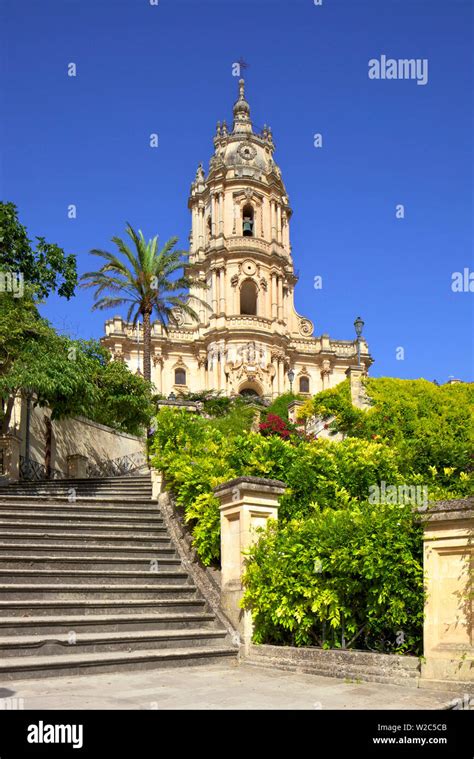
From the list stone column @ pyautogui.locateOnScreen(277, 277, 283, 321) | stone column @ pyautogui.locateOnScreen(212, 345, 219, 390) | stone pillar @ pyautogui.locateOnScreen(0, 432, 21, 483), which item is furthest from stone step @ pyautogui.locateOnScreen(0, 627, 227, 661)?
stone column @ pyautogui.locateOnScreen(277, 277, 283, 321)

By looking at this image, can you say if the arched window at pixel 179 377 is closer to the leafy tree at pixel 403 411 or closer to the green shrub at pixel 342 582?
the leafy tree at pixel 403 411

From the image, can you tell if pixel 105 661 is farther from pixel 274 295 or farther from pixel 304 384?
pixel 304 384

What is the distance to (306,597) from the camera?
26.7 ft

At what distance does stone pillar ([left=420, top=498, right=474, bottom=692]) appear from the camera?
6.45 metres

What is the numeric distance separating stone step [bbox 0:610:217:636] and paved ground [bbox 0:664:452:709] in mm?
1103

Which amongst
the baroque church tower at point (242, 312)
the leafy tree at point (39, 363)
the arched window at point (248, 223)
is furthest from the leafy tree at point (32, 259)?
the arched window at point (248, 223)

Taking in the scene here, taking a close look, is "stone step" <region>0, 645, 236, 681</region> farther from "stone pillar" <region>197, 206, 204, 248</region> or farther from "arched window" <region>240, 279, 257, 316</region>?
"stone pillar" <region>197, 206, 204, 248</region>

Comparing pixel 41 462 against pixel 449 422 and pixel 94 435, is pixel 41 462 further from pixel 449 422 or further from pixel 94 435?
pixel 449 422

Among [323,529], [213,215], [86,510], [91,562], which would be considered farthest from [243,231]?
[323,529]
